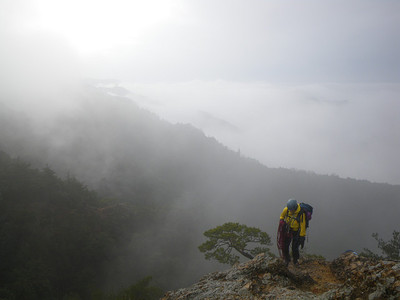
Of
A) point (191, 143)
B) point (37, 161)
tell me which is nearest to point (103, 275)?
point (37, 161)

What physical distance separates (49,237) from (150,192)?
38458 mm

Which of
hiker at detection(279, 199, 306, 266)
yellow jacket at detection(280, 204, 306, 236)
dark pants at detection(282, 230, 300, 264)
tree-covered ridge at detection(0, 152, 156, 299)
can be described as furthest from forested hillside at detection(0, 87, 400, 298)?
yellow jacket at detection(280, 204, 306, 236)

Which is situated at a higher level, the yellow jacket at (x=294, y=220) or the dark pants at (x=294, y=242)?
the yellow jacket at (x=294, y=220)

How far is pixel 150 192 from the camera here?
61469mm

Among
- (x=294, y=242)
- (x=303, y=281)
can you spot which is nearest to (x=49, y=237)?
(x=294, y=242)

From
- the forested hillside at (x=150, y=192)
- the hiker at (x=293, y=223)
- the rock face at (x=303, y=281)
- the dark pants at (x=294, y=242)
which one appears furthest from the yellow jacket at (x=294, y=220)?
the forested hillside at (x=150, y=192)

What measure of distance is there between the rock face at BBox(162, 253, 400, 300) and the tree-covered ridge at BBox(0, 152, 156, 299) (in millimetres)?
17936

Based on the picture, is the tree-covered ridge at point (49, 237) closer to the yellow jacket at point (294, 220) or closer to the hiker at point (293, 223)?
the hiker at point (293, 223)

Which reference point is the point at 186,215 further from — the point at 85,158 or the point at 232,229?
the point at 232,229

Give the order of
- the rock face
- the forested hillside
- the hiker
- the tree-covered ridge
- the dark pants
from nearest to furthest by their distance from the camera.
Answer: the rock face
the hiker
the dark pants
the tree-covered ridge
the forested hillside

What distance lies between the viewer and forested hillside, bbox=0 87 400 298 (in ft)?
93.0

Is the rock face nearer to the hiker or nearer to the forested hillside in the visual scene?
the hiker

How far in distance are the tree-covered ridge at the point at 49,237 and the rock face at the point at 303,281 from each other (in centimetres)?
1794

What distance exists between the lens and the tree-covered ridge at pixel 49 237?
19519 mm
